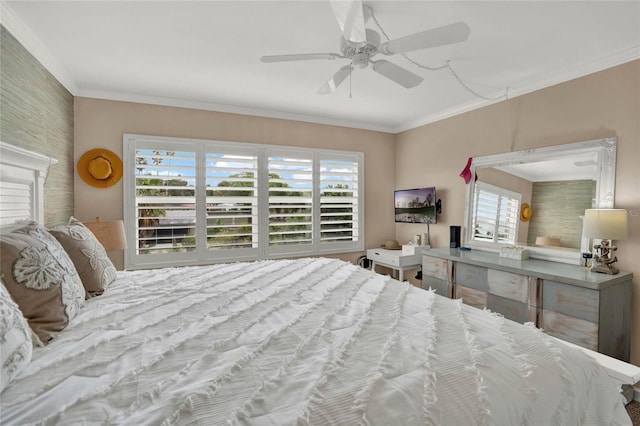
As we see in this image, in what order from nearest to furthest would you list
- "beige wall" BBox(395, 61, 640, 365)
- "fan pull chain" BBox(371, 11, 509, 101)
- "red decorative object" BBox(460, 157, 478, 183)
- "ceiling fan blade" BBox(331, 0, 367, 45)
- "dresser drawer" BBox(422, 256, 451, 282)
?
"ceiling fan blade" BBox(331, 0, 367, 45) < "fan pull chain" BBox(371, 11, 509, 101) < "beige wall" BBox(395, 61, 640, 365) < "dresser drawer" BBox(422, 256, 451, 282) < "red decorative object" BBox(460, 157, 478, 183)

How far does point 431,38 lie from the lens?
1.59 m

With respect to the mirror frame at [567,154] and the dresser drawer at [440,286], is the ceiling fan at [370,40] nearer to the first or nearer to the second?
the mirror frame at [567,154]

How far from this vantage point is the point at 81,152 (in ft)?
10.2

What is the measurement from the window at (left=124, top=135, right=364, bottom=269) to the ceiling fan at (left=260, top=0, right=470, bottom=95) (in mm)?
1967

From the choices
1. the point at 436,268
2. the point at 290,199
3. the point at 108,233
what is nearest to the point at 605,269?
the point at 436,268

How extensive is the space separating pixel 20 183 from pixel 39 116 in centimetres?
72

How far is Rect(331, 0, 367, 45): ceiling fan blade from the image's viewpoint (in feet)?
4.70

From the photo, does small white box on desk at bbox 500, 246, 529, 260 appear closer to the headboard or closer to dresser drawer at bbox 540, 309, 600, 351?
dresser drawer at bbox 540, 309, 600, 351

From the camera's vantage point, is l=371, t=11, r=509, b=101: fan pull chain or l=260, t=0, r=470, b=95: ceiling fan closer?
l=260, t=0, r=470, b=95: ceiling fan

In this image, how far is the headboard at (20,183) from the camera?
5.70 feet

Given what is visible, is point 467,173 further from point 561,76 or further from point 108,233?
point 108,233

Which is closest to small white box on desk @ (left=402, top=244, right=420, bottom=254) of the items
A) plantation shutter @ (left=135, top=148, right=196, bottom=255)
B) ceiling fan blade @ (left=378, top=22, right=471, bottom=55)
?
plantation shutter @ (left=135, top=148, right=196, bottom=255)

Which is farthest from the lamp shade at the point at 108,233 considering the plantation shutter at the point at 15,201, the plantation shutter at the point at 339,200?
the plantation shutter at the point at 339,200

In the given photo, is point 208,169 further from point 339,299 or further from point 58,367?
point 58,367
